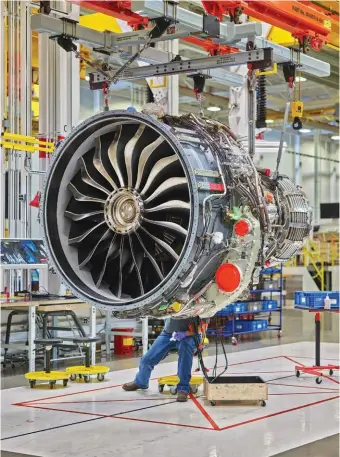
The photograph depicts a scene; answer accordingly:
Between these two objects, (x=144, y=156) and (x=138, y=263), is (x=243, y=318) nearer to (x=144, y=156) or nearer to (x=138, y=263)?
(x=138, y=263)

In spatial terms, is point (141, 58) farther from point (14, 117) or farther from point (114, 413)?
point (14, 117)

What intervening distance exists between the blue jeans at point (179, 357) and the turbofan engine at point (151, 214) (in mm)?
2881

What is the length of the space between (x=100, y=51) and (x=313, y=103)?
20673mm

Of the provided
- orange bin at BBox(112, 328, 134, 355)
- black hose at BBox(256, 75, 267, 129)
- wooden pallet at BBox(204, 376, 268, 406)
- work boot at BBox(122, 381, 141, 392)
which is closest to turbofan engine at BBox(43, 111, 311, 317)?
black hose at BBox(256, 75, 267, 129)

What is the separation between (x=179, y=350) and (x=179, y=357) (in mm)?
101

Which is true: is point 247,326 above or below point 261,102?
below

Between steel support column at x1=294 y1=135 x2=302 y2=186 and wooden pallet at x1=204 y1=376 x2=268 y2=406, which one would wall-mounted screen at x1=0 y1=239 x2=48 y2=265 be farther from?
steel support column at x1=294 y1=135 x2=302 y2=186

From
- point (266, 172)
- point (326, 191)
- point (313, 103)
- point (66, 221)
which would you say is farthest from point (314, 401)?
point (326, 191)

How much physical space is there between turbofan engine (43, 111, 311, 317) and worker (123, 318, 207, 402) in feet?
8.55

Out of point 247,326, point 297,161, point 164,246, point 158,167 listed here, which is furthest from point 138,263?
point 297,161

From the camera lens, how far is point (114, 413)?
780 cm

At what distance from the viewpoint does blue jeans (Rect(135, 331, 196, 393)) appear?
824 cm

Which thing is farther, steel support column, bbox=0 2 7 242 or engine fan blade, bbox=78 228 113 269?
steel support column, bbox=0 2 7 242

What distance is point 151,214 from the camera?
5.18 metres
